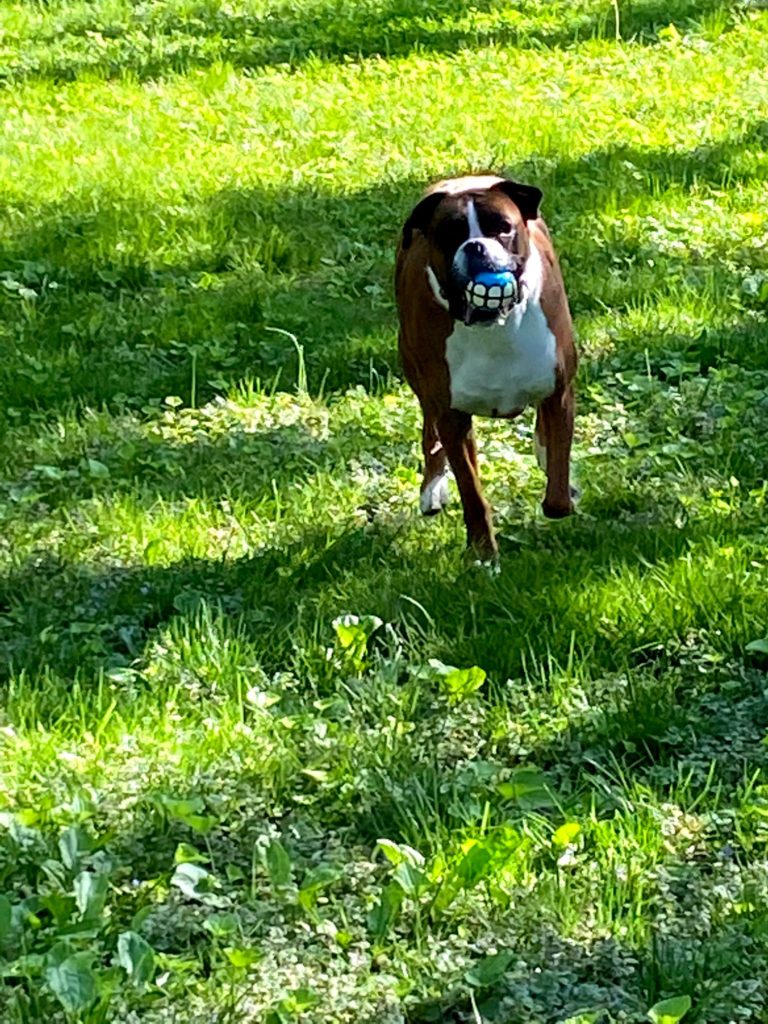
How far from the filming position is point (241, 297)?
7.41 meters

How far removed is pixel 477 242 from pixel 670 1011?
2.01 metres

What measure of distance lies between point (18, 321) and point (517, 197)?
11.1 feet

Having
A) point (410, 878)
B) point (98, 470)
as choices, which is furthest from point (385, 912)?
point (98, 470)

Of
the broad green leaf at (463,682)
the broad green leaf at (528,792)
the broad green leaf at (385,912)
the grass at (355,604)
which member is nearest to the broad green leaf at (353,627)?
the grass at (355,604)

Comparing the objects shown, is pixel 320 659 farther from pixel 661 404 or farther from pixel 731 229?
pixel 731 229

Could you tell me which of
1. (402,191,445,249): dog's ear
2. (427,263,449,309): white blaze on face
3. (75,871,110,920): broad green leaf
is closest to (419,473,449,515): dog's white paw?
(427,263,449,309): white blaze on face

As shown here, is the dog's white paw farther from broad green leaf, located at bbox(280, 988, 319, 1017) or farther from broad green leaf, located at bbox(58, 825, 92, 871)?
broad green leaf, located at bbox(280, 988, 319, 1017)

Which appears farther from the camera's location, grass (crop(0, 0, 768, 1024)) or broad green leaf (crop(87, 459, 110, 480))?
broad green leaf (crop(87, 459, 110, 480))

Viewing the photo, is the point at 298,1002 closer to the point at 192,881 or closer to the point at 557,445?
the point at 192,881

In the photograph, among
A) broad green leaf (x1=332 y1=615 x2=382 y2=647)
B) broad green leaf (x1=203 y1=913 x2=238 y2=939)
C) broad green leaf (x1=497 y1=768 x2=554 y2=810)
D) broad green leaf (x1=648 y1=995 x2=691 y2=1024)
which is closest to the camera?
broad green leaf (x1=648 y1=995 x2=691 y2=1024)

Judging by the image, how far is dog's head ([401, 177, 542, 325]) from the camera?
4195 mm

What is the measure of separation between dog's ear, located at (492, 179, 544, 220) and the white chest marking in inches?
4.8

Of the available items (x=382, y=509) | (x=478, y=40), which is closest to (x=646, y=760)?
(x=382, y=509)

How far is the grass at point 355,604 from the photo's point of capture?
10.9 feet
